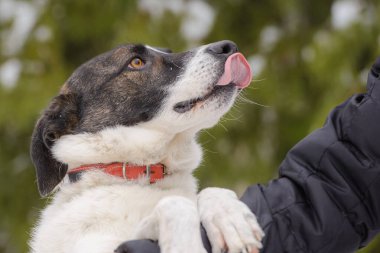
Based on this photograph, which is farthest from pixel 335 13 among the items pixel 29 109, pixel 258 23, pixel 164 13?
pixel 29 109

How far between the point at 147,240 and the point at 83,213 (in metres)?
0.58

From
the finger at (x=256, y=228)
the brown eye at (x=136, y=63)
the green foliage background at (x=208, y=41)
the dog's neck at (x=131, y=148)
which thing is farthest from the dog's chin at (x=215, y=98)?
the green foliage background at (x=208, y=41)

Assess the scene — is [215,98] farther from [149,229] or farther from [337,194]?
[337,194]

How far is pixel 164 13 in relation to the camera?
22.4 feet

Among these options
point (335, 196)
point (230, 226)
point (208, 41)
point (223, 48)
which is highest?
point (223, 48)

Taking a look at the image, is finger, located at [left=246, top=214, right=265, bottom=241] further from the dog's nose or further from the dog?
the dog's nose

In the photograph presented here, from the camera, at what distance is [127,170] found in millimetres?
2941

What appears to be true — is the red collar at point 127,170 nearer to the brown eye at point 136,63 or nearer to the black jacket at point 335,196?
the brown eye at point 136,63

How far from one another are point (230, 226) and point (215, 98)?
39.6 inches

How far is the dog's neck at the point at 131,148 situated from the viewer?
3.02m

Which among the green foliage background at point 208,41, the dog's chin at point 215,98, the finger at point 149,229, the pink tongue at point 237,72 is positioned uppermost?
the pink tongue at point 237,72

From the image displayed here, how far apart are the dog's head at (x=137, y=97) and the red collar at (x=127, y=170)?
0.34 ft

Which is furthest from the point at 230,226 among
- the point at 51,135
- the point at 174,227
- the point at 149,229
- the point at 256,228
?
the point at 51,135

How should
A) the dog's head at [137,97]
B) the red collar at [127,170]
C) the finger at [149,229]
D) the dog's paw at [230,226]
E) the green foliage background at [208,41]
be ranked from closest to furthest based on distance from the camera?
1. the dog's paw at [230,226]
2. the finger at [149,229]
3. the red collar at [127,170]
4. the dog's head at [137,97]
5. the green foliage background at [208,41]
